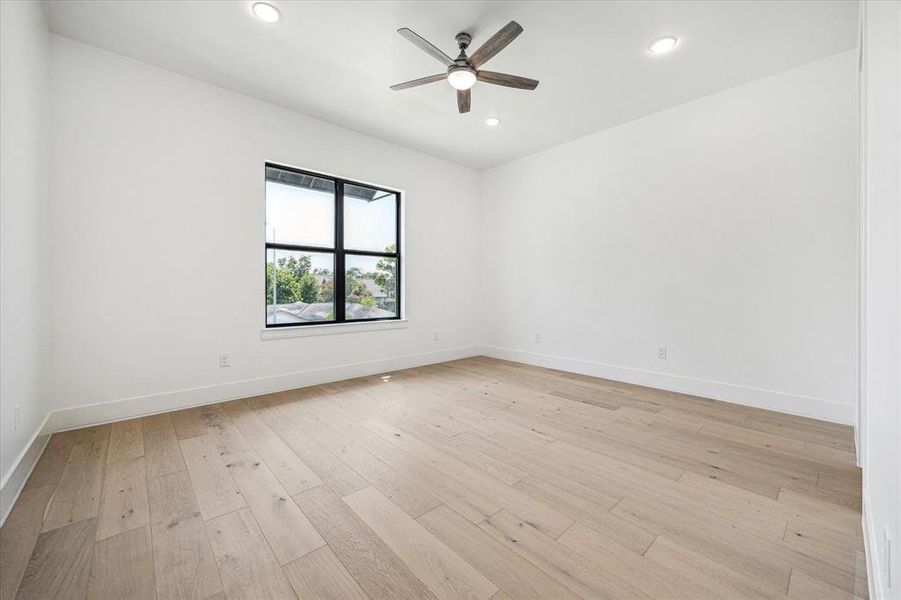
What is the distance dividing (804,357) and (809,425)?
1.75 feet

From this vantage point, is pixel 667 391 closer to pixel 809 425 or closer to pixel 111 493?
pixel 809 425

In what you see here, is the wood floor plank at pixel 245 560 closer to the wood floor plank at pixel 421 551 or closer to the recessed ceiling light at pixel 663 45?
the wood floor plank at pixel 421 551

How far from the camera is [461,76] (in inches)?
99.8

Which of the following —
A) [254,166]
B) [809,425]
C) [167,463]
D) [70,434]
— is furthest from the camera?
[254,166]

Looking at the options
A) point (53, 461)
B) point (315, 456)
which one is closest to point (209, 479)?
point (315, 456)

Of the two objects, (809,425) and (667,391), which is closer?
(809,425)

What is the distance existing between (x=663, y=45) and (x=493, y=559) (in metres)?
3.35

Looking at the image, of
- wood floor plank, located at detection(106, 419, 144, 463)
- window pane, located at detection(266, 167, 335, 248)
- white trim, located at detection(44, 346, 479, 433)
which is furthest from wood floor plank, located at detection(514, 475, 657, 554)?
window pane, located at detection(266, 167, 335, 248)

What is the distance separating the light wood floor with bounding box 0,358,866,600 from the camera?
4.13 feet

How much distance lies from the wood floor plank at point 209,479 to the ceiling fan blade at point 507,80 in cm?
299

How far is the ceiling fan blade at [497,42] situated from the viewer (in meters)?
2.10

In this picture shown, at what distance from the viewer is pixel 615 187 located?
395cm

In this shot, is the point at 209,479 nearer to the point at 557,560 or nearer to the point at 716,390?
the point at 557,560

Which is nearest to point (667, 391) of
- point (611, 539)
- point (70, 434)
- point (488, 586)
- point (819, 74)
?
point (611, 539)
